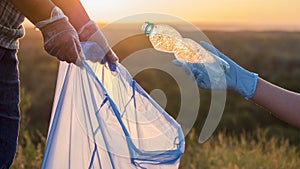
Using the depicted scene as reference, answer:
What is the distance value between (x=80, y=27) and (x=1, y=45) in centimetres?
38

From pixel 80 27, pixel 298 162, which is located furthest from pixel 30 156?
pixel 80 27

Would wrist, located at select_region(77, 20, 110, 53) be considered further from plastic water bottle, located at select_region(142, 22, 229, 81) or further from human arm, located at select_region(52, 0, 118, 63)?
plastic water bottle, located at select_region(142, 22, 229, 81)

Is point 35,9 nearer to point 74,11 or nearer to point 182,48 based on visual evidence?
point 74,11

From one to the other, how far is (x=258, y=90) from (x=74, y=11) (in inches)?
28.6

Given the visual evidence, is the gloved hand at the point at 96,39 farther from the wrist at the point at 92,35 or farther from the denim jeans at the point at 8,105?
the denim jeans at the point at 8,105

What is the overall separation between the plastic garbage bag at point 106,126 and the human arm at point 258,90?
8.0 inches

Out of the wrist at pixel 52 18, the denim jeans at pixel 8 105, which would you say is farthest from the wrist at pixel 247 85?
the denim jeans at pixel 8 105

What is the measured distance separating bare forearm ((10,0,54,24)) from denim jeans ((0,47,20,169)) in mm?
169

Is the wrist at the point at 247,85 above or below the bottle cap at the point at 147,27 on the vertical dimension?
below

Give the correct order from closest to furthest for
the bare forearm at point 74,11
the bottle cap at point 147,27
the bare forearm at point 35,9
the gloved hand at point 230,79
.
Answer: the bare forearm at point 35,9 < the gloved hand at point 230,79 < the bottle cap at point 147,27 < the bare forearm at point 74,11

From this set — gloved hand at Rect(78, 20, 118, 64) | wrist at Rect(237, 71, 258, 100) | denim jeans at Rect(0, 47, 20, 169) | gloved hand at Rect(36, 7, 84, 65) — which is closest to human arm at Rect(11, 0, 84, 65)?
gloved hand at Rect(36, 7, 84, 65)

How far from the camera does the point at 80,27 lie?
89.2 inches

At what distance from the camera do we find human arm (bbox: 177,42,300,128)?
1.99 meters

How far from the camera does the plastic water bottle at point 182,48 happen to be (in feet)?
6.53
